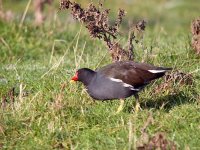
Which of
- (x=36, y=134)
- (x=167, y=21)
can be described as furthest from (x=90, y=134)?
(x=167, y=21)

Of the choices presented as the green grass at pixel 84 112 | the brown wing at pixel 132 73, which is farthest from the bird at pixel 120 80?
the green grass at pixel 84 112

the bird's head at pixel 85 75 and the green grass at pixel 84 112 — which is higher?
the bird's head at pixel 85 75

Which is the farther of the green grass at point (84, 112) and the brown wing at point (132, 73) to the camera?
the brown wing at point (132, 73)

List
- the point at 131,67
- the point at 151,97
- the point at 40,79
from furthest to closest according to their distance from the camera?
the point at 40,79 < the point at 151,97 < the point at 131,67

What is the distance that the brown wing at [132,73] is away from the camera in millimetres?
6969

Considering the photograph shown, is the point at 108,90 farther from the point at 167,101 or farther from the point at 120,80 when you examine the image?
the point at 167,101

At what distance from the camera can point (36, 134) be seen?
6551 mm

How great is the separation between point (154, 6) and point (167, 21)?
4522 millimetres

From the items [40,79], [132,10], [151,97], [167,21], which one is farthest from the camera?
[132,10]

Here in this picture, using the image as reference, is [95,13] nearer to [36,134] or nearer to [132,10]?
[36,134]

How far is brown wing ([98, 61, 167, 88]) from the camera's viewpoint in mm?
6969

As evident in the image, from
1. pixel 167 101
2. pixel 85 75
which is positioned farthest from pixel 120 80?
pixel 167 101

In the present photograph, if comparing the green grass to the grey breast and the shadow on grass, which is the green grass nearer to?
the shadow on grass

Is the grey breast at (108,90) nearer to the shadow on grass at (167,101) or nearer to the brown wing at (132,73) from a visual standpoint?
the brown wing at (132,73)
